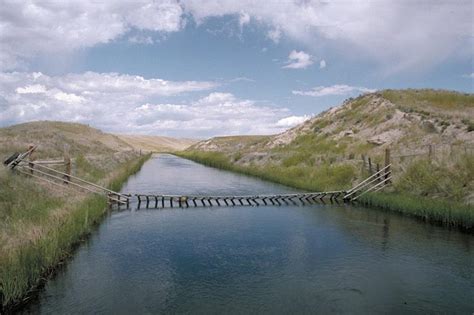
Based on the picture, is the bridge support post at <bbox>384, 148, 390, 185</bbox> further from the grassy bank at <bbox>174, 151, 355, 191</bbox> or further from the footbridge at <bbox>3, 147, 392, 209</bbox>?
the grassy bank at <bbox>174, 151, 355, 191</bbox>

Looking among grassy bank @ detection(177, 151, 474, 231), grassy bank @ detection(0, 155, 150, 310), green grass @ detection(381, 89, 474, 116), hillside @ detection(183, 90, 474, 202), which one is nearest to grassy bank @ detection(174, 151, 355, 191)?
hillside @ detection(183, 90, 474, 202)

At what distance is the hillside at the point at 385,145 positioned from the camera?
26797 mm

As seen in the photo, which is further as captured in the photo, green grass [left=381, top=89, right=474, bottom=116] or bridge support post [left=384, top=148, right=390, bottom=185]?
green grass [left=381, top=89, right=474, bottom=116]

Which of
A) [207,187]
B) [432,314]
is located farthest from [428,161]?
[207,187]

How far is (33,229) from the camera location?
49.1 feet

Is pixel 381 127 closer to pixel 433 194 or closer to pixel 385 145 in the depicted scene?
pixel 385 145

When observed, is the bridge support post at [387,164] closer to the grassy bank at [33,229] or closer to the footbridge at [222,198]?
the footbridge at [222,198]

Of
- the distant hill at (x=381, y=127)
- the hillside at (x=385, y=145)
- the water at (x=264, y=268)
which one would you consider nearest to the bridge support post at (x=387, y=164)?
the hillside at (x=385, y=145)

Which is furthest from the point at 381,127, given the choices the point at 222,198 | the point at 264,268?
the point at 264,268

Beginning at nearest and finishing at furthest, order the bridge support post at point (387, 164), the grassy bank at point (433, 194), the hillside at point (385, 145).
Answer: the grassy bank at point (433, 194)
the hillside at point (385, 145)
the bridge support post at point (387, 164)

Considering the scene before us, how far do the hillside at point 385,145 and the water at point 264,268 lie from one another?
4.37 m

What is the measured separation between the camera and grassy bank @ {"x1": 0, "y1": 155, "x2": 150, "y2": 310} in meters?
12.0

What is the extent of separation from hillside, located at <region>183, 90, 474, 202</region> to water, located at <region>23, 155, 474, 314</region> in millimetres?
4368

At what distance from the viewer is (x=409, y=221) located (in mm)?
24297
